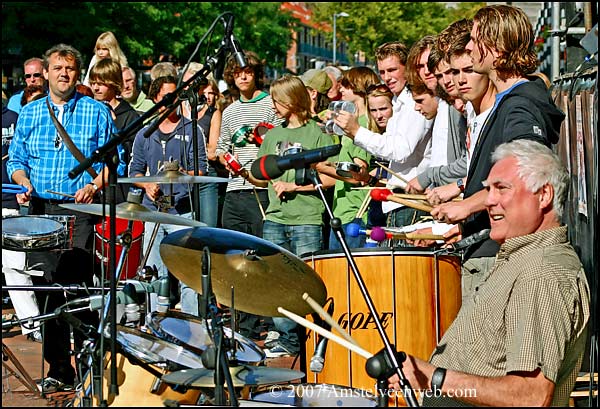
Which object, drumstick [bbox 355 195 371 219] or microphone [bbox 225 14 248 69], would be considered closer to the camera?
microphone [bbox 225 14 248 69]

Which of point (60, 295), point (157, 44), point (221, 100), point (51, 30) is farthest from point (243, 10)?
point (60, 295)

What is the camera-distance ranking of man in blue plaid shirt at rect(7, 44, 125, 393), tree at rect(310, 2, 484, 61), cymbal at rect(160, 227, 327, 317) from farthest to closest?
tree at rect(310, 2, 484, 61)
man in blue plaid shirt at rect(7, 44, 125, 393)
cymbal at rect(160, 227, 327, 317)

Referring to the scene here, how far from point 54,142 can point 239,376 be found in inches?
132

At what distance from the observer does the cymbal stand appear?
10.8 feet

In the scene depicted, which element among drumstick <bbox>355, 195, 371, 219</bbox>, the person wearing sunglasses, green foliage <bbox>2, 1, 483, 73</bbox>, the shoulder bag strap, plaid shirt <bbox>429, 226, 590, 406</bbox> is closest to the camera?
plaid shirt <bbox>429, 226, 590, 406</bbox>

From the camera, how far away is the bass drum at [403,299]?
195 inches

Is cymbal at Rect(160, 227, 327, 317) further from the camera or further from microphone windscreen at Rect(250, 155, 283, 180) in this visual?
the camera

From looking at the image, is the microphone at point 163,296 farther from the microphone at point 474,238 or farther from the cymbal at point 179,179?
the microphone at point 474,238

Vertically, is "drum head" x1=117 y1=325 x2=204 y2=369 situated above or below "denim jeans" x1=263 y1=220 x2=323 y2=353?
below

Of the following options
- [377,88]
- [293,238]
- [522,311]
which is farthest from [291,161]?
[377,88]

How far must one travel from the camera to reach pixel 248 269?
3793 millimetres

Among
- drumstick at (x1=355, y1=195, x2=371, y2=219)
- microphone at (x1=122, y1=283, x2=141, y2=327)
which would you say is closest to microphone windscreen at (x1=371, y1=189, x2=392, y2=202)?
microphone at (x1=122, y1=283, x2=141, y2=327)

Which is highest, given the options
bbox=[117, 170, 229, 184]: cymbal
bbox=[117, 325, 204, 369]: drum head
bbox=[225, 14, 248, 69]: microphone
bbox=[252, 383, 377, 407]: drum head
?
bbox=[225, 14, 248, 69]: microphone

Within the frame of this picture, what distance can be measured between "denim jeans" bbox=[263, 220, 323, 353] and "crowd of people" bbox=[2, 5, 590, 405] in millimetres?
10
